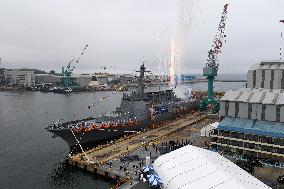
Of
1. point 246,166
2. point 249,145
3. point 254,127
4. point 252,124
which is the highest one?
point 252,124

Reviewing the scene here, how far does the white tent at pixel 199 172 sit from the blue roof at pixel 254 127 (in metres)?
12.3

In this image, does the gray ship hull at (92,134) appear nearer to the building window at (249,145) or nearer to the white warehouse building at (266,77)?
the white warehouse building at (266,77)

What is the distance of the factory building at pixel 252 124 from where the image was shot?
172 ft

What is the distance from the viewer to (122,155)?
196ft

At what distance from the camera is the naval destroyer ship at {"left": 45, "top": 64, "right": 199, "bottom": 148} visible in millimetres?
71438

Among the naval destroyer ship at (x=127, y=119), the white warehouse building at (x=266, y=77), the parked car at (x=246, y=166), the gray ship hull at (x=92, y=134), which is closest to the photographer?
the parked car at (x=246, y=166)

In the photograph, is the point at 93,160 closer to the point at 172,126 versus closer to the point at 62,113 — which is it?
the point at 172,126

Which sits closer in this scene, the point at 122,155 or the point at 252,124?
the point at 252,124

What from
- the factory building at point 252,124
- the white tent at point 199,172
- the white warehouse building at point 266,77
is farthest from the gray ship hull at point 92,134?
the white warehouse building at point 266,77

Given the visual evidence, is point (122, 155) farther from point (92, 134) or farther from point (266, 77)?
point (266, 77)

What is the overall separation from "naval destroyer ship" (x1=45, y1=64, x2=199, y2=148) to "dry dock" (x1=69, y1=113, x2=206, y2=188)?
4.56m

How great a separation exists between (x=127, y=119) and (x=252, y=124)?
35430 mm

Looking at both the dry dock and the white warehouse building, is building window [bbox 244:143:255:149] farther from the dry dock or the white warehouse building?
the white warehouse building

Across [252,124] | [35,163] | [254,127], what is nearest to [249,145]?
[254,127]
